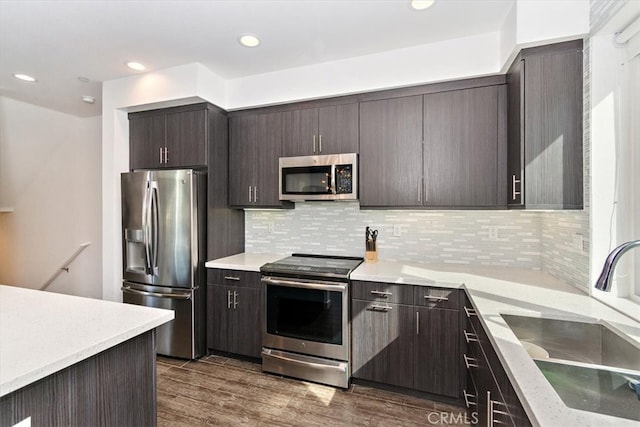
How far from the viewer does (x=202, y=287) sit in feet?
9.36

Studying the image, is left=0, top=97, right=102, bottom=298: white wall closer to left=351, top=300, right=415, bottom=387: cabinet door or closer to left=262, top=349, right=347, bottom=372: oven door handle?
left=262, top=349, right=347, bottom=372: oven door handle

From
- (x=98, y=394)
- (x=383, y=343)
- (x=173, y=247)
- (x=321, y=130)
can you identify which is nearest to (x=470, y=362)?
(x=383, y=343)

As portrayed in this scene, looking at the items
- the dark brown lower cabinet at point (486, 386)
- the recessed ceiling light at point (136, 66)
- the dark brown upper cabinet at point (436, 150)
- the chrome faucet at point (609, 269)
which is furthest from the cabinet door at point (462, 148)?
the recessed ceiling light at point (136, 66)

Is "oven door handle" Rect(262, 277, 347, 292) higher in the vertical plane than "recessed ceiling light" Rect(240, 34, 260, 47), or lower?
lower

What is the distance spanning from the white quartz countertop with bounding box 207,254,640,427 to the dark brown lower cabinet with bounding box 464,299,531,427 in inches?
3.0

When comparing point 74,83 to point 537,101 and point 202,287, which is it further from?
point 537,101

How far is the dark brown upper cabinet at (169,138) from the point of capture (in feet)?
9.41

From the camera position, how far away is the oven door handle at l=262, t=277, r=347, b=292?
2.33m

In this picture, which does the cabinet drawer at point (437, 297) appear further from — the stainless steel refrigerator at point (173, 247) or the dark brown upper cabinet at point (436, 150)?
the stainless steel refrigerator at point (173, 247)

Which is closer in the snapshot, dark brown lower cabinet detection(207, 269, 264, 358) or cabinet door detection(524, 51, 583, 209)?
cabinet door detection(524, 51, 583, 209)

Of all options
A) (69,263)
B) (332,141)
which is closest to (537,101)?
(332,141)

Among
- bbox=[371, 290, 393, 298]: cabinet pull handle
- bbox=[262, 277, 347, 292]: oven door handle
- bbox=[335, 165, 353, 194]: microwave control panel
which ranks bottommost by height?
bbox=[371, 290, 393, 298]: cabinet pull handle

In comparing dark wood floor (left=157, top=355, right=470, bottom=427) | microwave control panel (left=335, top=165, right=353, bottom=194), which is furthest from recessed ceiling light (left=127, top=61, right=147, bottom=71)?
dark wood floor (left=157, top=355, right=470, bottom=427)

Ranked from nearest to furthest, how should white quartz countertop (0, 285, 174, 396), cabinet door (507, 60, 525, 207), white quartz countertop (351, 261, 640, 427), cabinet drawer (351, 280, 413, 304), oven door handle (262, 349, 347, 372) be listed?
white quartz countertop (351, 261, 640, 427) < white quartz countertop (0, 285, 174, 396) < cabinet door (507, 60, 525, 207) < cabinet drawer (351, 280, 413, 304) < oven door handle (262, 349, 347, 372)
